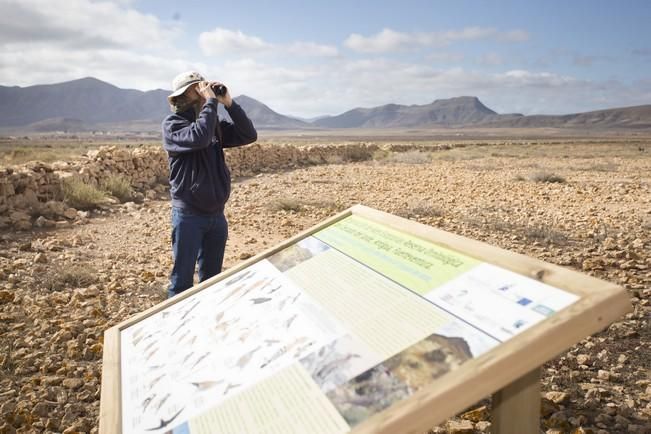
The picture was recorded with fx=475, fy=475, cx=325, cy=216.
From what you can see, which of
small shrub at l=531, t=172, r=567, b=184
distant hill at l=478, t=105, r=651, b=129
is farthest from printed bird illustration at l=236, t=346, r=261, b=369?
distant hill at l=478, t=105, r=651, b=129

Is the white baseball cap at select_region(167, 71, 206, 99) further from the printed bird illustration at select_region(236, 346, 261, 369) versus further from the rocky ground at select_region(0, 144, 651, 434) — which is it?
the rocky ground at select_region(0, 144, 651, 434)

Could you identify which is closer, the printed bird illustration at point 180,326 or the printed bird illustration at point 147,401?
the printed bird illustration at point 147,401

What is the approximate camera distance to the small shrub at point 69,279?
4.59 m

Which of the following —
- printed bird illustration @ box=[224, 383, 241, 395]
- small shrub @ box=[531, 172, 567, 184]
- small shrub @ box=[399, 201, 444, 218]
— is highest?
small shrub @ box=[531, 172, 567, 184]

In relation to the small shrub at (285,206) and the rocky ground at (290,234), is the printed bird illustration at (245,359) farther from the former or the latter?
the small shrub at (285,206)

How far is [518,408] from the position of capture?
1.44 meters

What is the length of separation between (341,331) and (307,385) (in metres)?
0.22

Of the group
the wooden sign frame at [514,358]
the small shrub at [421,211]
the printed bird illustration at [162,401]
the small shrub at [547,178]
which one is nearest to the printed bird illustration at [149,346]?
the printed bird illustration at [162,401]

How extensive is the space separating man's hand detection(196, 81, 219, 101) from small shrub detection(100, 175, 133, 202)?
766 centimetres

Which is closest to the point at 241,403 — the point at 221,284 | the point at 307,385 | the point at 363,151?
the point at 307,385

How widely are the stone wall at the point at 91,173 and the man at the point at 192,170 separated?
5327 millimetres

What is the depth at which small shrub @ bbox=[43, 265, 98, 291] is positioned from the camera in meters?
4.59

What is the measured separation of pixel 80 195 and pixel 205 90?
676 centimetres

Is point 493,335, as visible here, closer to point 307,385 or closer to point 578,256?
point 307,385
